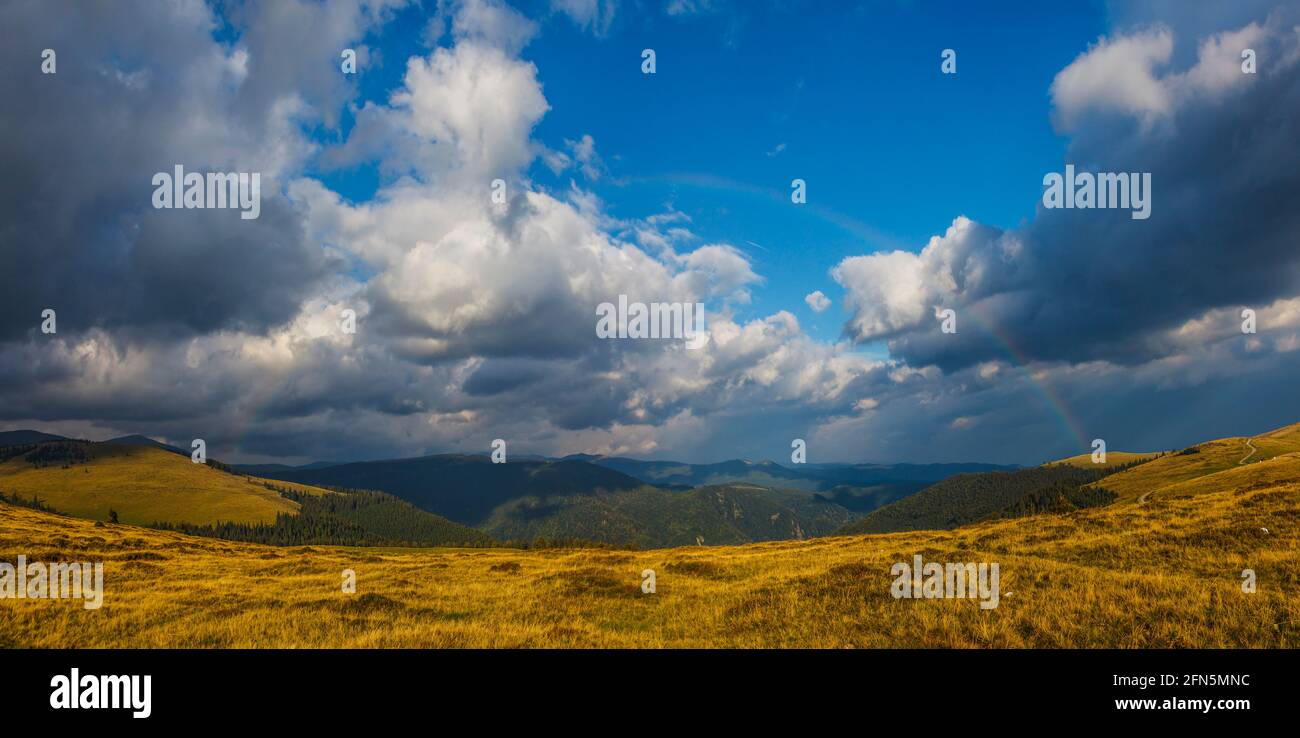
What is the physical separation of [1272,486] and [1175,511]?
8304mm

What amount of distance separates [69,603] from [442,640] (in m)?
18.0

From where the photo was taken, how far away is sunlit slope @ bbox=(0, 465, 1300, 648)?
14530mm

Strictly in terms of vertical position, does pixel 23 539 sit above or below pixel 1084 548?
below

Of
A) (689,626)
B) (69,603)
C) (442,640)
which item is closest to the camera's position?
(442,640)

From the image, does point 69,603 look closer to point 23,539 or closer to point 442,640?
point 442,640

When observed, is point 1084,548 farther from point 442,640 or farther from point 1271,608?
point 442,640

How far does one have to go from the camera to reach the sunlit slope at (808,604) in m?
14.5

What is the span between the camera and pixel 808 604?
19.0 m
